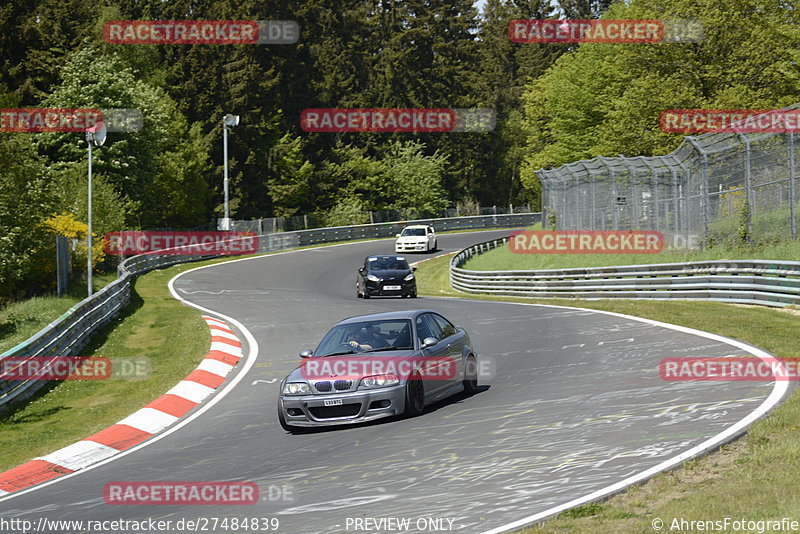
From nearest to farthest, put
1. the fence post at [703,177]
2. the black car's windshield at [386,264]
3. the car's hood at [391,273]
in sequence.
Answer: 1. the fence post at [703,177]
2. the car's hood at [391,273]
3. the black car's windshield at [386,264]

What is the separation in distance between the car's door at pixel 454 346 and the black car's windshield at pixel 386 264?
1936 centimetres

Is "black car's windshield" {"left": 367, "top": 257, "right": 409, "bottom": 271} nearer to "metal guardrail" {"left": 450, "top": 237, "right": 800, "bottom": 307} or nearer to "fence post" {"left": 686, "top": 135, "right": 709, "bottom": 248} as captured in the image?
"metal guardrail" {"left": 450, "top": 237, "right": 800, "bottom": 307}

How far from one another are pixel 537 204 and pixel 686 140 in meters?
78.1

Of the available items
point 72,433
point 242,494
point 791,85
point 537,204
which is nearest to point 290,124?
point 537,204

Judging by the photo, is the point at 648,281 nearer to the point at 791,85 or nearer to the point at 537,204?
the point at 791,85

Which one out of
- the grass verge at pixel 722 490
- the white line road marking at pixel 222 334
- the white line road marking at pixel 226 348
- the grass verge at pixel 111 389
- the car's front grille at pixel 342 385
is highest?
the car's front grille at pixel 342 385

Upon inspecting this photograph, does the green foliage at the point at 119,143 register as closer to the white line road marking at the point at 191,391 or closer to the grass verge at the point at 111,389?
the grass verge at the point at 111,389

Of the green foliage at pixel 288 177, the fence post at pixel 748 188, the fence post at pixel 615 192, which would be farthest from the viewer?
the green foliage at pixel 288 177

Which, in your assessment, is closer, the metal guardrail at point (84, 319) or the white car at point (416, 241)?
the metal guardrail at point (84, 319)

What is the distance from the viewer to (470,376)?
44.1 ft

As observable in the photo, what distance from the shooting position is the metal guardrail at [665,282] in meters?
21.2

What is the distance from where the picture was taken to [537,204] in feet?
339

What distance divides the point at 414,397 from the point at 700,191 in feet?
55.4

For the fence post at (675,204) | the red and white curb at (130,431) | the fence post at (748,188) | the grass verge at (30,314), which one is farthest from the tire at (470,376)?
the grass verge at (30,314)
